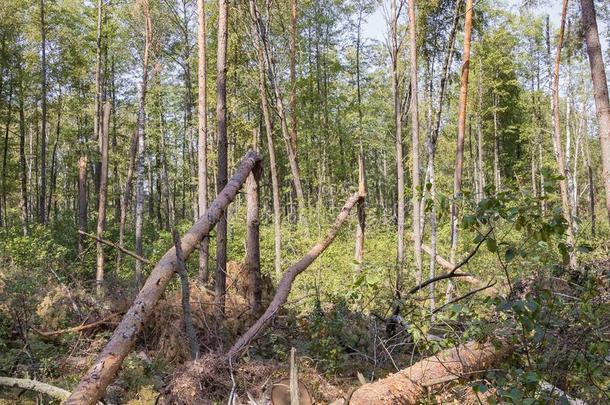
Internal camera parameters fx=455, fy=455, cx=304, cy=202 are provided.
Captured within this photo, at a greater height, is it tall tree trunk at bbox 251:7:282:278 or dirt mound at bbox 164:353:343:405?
tall tree trunk at bbox 251:7:282:278

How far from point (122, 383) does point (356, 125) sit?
70.5 feet

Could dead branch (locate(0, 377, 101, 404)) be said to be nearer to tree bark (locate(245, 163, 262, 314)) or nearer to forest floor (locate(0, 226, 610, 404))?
forest floor (locate(0, 226, 610, 404))

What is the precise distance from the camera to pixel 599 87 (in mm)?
7352

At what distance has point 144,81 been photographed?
48.0 ft

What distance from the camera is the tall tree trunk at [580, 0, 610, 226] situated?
719 centimetres

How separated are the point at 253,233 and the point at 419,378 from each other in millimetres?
3190

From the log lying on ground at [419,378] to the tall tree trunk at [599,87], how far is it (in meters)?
4.30

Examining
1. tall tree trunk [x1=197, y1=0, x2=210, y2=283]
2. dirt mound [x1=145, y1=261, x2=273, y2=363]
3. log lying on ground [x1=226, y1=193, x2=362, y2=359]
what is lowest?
dirt mound [x1=145, y1=261, x2=273, y2=363]

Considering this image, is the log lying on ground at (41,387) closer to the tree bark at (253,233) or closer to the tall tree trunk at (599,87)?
the tree bark at (253,233)

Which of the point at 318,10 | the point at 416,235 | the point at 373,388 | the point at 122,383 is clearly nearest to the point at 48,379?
the point at 122,383

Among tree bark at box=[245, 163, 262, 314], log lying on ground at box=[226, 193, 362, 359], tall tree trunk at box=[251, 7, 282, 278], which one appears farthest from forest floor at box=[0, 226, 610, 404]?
tall tree trunk at box=[251, 7, 282, 278]

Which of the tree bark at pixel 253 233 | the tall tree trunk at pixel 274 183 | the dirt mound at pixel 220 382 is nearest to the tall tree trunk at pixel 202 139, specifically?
the tall tree trunk at pixel 274 183

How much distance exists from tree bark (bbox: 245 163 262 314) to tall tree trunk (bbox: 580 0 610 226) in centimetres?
540

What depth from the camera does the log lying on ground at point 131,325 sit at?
10.7 ft
